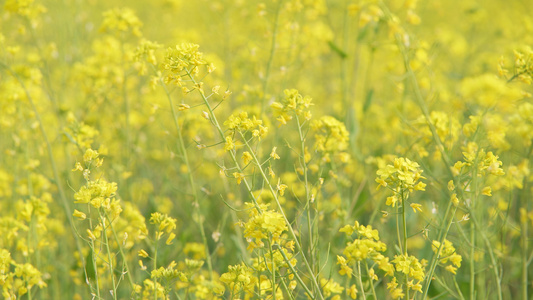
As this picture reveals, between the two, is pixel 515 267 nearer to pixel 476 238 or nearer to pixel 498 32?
pixel 476 238

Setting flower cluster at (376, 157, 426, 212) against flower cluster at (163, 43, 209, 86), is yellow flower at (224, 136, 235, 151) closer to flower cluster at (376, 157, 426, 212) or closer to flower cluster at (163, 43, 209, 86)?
flower cluster at (163, 43, 209, 86)

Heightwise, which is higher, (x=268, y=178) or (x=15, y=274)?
(x=268, y=178)

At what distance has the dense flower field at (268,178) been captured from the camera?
1.87 metres

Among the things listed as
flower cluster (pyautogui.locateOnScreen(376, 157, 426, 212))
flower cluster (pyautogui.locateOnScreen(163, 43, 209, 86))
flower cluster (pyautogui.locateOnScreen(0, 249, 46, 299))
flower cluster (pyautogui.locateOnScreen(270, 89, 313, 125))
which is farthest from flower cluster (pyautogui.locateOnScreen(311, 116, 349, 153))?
flower cluster (pyautogui.locateOnScreen(0, 249, 46, 299))

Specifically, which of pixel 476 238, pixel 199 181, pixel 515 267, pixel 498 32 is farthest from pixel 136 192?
pixel 498 32

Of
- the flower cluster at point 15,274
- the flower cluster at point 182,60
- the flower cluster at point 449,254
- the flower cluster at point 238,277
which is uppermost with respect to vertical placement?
the flower cluster at point 182,60

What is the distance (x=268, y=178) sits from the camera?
3436 millimetres

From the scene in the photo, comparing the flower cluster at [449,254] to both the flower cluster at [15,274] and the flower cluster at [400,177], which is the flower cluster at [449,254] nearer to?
the flower cluster at [400,177]

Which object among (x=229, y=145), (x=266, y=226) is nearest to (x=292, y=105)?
(x=229, y=145)

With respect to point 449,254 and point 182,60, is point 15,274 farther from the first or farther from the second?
point 449,254

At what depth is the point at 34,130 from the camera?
3291mm

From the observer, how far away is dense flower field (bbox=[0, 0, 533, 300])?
1.87m

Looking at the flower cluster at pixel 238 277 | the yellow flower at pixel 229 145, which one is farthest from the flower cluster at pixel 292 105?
the flower cluster at pixel 238 277

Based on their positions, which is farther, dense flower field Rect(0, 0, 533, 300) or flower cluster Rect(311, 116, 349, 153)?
flower cluster Rect(311, 116, 349, 153)
